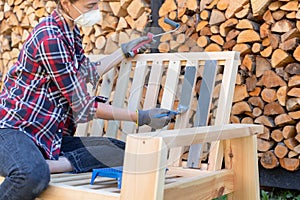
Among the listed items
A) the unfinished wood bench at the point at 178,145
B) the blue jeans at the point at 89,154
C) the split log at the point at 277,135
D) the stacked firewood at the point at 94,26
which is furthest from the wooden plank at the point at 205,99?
the split log at the point at 277,135

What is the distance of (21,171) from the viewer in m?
1.25

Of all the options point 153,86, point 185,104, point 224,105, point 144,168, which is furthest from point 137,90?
point 144,168

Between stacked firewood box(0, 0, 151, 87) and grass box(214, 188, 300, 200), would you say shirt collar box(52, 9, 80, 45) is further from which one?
grass box(214, 188, 300, 200)

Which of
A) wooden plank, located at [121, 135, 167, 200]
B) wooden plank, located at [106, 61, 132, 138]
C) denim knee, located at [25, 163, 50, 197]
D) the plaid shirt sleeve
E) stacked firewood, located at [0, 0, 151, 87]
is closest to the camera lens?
wooden plank, located at [121, 135, 167, 200]

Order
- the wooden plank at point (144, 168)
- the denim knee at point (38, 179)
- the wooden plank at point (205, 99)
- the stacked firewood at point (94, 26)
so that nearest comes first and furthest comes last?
1. the wooden plank at point (144, 168)
2. the denim knee at point (38, 179)
3. the wooden plank at point (205, 99)
4. the stacked firewood at point (94, 26)

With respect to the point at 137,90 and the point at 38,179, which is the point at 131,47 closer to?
the point at 137,90

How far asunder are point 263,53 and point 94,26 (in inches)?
36.2

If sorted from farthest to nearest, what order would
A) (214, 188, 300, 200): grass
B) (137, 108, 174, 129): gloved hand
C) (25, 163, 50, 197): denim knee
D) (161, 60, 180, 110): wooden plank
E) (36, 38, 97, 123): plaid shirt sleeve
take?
(214, 188, 300, 200): grass, (161, 60, 180, 110): wooden plank, (137, 108, 174, 129): gloved hand, (36, 38, 97, 123): plaid shirt sleeve, (25, 163, 50, 197): denim knee

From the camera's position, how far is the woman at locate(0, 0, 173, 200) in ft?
4.20

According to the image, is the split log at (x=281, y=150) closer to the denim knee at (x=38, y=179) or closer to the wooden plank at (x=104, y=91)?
the wooden plank at (x=104, y=91)

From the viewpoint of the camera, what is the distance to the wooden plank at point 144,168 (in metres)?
1.11

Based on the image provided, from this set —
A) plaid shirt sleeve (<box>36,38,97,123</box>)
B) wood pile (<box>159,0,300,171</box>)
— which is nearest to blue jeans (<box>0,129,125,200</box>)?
plaid shirt sleeve (<box>36,38,97,123</box>)

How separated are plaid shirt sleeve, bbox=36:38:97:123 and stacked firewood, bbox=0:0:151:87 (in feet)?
2.35

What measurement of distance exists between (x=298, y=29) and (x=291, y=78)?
0.20m
